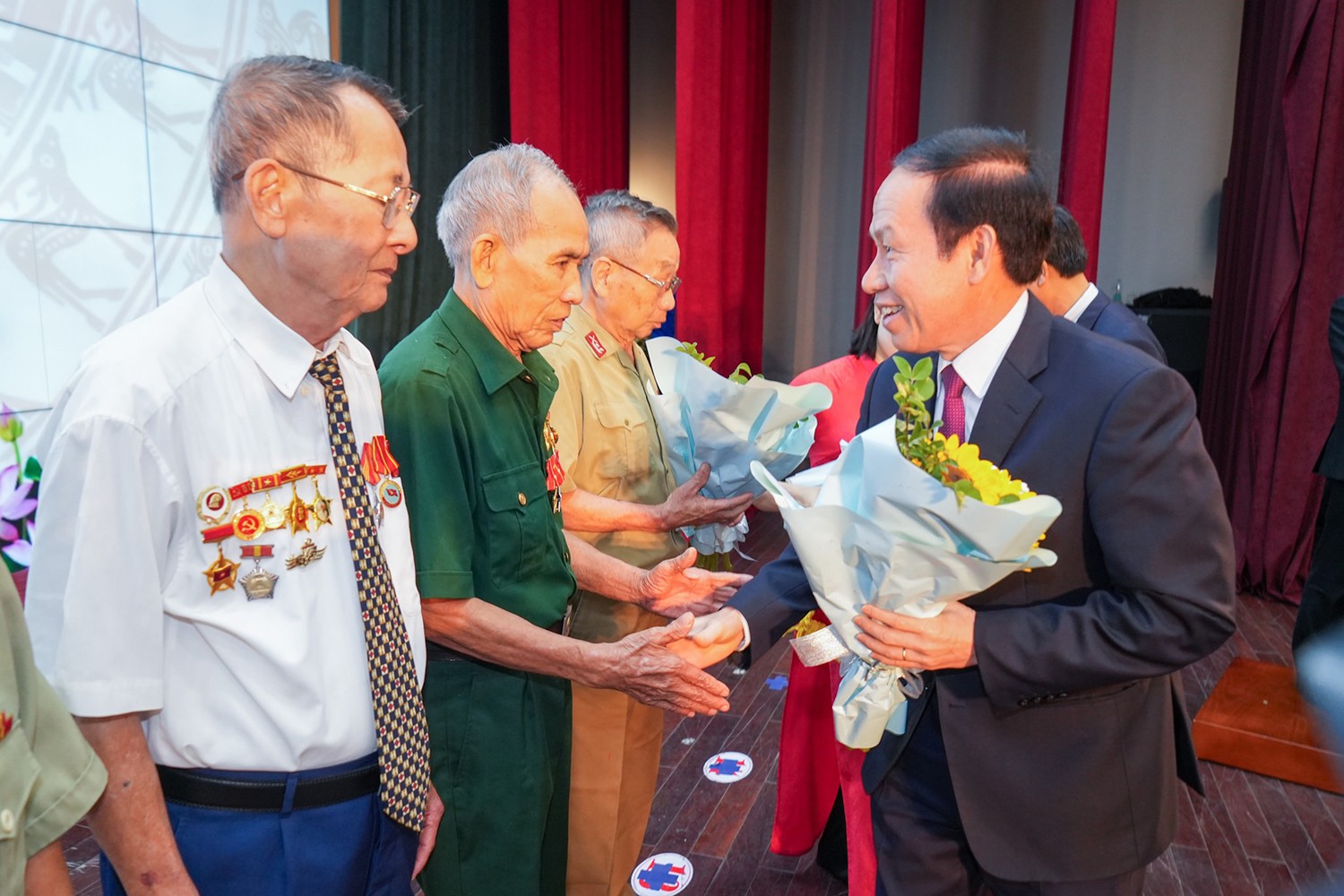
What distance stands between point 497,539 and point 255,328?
0.53 metres

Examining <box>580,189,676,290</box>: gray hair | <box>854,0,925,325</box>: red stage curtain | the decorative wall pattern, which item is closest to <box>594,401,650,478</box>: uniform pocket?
<box>580,189,676,290</box>: gray hair

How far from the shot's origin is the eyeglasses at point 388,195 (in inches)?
43.4

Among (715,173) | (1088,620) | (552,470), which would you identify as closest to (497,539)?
(552,470)

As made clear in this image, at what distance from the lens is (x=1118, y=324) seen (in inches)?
95.3

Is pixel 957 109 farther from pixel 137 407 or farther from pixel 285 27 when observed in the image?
pixel 137 407


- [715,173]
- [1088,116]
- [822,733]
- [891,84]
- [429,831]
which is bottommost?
[822,733]

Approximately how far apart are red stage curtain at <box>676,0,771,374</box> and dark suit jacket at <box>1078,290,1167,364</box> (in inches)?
126

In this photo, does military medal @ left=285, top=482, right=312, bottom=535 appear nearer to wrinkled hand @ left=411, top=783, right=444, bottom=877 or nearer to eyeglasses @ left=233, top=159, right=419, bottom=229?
eyeglasses @ left=233, top=159, right=419, bottom=229

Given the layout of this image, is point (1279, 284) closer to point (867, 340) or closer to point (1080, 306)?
point (1080, 306)

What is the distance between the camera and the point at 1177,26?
5.93m

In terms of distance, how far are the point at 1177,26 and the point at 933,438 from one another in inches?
245

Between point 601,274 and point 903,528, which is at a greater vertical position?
point 601,274

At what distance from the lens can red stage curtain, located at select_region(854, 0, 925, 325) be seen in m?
5.16

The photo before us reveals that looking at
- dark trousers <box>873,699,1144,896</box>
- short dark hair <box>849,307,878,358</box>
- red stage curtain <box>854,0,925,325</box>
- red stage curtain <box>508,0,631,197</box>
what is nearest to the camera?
dark trousers <box>873,699,1144,896</box>
